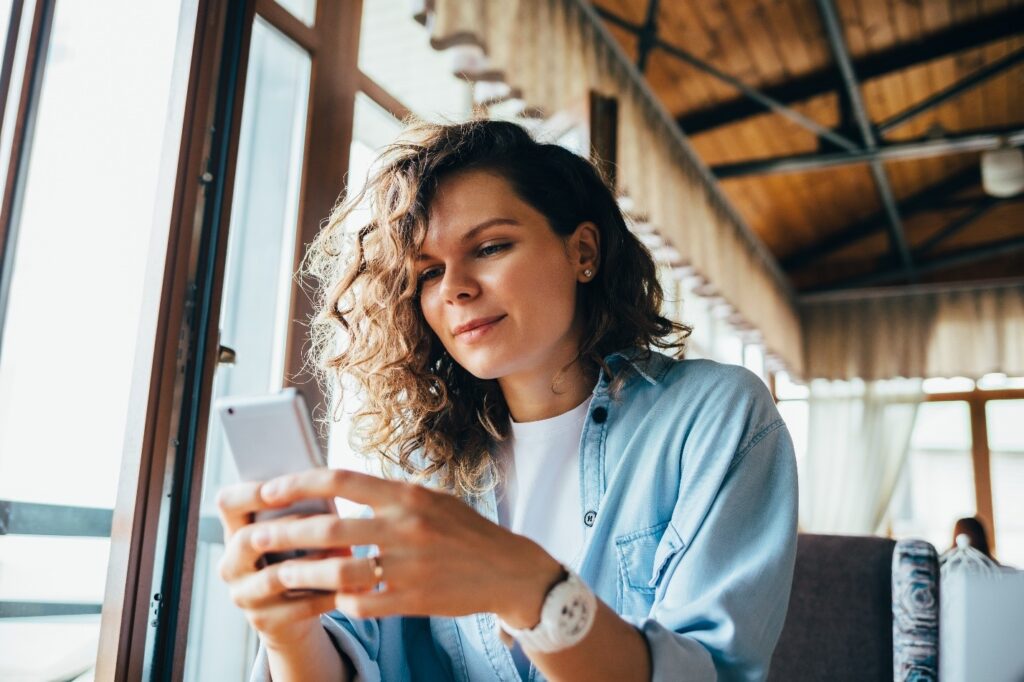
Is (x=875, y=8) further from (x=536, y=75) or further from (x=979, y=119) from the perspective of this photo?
(x=536, y=75)

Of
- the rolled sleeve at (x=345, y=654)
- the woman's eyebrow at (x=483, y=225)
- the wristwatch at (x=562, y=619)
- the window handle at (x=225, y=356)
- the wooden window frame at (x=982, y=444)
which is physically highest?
the wooden window frame at (x=982, y=444)

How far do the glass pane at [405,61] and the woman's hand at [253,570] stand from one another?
1.64 meters

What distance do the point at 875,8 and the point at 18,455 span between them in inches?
174

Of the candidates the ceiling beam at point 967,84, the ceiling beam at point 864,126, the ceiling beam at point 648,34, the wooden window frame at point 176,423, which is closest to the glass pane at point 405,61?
the wooden window frame at point 176,423

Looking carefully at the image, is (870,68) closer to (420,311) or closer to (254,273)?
(254,273)

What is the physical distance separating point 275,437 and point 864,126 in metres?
4.97

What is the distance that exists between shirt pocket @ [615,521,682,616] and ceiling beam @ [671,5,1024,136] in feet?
14.2

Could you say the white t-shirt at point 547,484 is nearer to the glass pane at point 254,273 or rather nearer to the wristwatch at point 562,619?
the wristwatch at point 562,619

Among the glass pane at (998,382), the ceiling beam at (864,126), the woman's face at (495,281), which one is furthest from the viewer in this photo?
the glass pane at (998,382)

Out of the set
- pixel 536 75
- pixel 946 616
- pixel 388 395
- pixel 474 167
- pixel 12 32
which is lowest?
pixel 946 616

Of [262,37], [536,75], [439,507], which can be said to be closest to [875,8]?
[536,75]

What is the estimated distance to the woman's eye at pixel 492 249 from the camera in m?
1.17

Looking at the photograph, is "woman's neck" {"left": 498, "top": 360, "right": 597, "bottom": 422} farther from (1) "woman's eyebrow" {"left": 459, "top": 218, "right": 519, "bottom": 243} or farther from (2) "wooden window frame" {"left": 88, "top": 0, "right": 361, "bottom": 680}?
(2) "wooden window frame" {"left": 88, "top": 0, "right": 361, "bottom": 680}

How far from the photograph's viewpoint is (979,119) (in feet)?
19.0
